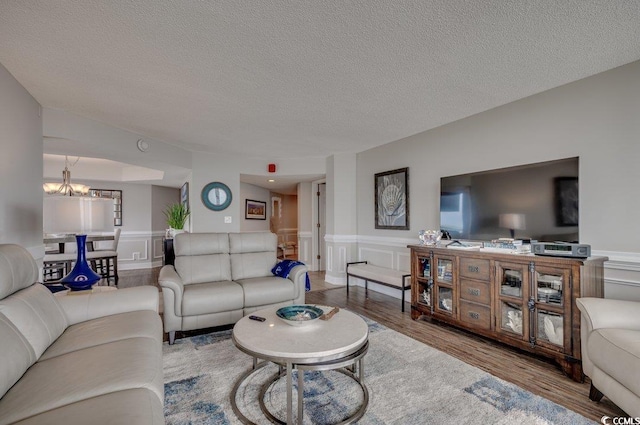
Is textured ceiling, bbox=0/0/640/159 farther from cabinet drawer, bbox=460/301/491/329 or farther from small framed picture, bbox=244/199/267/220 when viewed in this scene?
small framed picture, bbox=244/199/267/220

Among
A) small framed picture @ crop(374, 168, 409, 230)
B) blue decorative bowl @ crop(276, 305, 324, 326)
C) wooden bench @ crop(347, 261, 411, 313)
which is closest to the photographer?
blue decorative bowl @ crop(276, 305, 324, 326)

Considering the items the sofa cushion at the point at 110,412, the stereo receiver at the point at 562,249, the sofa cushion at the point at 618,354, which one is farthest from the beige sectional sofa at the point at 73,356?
the stereo receiver at the point at 562,249

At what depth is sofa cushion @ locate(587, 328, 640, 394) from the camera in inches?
57.8

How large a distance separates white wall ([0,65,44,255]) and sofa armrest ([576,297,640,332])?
4.12m

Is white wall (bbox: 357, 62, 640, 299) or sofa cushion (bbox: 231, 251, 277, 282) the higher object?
white wall (bbox: 357, 62, 640, 299)

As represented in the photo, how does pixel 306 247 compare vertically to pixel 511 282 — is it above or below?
below

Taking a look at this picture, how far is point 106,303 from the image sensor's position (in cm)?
203

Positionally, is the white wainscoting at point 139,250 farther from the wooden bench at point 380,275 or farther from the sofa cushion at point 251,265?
the wooden bench at point 380,275

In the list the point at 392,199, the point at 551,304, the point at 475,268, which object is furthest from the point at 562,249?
the point at 392,199

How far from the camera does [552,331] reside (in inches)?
89.6

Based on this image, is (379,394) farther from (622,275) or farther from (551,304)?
(622,275)

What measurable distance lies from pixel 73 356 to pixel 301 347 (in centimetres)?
108

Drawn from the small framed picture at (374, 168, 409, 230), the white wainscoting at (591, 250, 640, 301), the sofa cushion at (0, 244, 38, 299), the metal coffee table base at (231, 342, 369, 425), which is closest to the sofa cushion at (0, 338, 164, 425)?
the sofa cushion at (0, 244, 38, 299)

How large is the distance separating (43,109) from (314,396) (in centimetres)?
379
